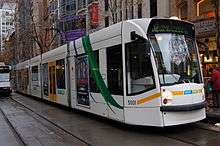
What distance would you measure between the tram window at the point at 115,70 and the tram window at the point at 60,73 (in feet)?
22.1

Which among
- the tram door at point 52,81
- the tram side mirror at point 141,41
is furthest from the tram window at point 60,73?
the tram side mirror at point 141,41

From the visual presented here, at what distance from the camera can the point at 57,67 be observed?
2197 cm

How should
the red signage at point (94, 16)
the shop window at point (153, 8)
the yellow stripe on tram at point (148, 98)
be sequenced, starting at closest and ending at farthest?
the yellow stripe on tram at point (148, 98) → the shop window at point (153, 8) → the red signage at point (94, 16)

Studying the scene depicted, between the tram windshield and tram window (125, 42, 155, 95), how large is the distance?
0.92 ft

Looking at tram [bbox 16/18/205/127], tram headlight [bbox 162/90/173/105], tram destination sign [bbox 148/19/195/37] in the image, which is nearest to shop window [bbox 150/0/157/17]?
tram [bbox 16/18/205/127]

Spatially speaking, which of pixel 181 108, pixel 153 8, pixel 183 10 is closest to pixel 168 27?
pixel 181 108

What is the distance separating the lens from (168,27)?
39.8ft

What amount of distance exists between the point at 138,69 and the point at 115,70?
1.35 metres

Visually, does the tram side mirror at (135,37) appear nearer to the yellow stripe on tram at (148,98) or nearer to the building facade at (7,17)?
the yellow stripe on tram at (148,98)

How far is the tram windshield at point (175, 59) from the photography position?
1166 centimetres

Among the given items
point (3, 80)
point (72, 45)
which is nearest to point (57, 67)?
point (72, 45)

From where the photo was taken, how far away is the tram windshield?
11664 mm

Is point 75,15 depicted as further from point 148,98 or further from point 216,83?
point 148,98

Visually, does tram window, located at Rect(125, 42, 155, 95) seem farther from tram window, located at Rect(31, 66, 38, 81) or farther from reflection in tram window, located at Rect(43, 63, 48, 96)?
tram window, located at Rect(31, 66, 38, 81)
